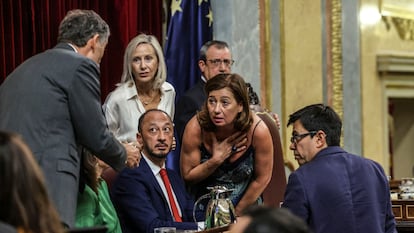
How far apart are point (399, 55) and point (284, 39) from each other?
131cm

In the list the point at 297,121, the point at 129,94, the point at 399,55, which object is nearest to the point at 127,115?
the point at 129,94

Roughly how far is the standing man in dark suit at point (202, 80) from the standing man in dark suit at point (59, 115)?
164cm

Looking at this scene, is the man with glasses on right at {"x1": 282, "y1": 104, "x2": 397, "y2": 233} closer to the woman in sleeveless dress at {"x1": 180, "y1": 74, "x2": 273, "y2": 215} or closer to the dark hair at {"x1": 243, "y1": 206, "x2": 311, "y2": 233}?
the woman in sleeveless dress at {"x1": 180, "y1": 74, "x2": 273, "y2": 215}

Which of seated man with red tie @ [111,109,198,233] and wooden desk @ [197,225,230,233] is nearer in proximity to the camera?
wooden desk @ [197,225,230,233]

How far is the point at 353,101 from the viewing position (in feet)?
26.7

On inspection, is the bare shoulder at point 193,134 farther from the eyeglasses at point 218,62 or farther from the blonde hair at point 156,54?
the eyeglasses at point 218,62

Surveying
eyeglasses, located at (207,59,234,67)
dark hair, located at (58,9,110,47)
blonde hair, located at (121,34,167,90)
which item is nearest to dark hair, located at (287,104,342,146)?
dark hair, located at (58,9,110,47)

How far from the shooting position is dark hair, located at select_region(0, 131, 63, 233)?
2305 millimetres

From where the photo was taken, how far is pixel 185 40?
6820mm

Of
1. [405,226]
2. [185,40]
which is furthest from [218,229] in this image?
[185,40]

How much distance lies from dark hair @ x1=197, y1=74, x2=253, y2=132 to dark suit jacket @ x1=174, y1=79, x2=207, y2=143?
0.68 m

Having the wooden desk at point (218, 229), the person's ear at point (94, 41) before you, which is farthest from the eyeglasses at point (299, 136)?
the person's ear at point (94, 41)

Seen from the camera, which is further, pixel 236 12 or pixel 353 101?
pixel 353 101

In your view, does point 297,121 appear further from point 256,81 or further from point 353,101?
point 353,101
